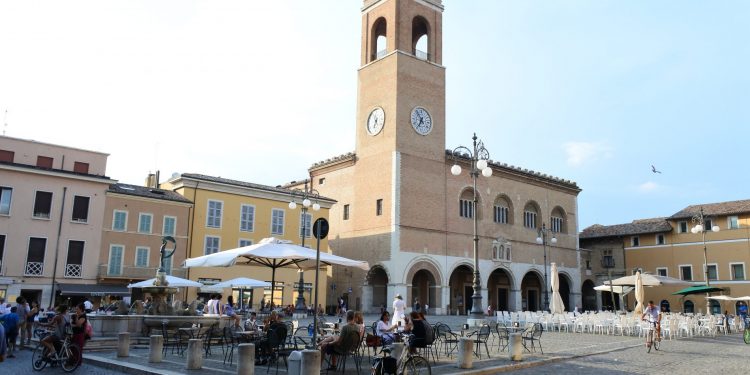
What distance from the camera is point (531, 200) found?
47031 millimetres


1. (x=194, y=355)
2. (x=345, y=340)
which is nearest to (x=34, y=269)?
(x=194, y=355)

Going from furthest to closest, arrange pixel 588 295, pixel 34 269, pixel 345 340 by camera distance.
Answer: pixel 588 295
pixel 34 269
pixel 345 340

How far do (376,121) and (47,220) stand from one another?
Result: 20875mm

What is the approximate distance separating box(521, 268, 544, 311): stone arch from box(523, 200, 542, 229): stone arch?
4098 millimetres

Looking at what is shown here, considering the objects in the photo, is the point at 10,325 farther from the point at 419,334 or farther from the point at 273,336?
the point at 419,334

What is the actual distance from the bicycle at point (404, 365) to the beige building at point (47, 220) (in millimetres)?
23569

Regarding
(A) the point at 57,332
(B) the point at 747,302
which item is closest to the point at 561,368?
(A) the point at 57,332

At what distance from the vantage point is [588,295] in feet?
176

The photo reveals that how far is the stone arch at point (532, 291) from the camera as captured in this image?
48125 mm

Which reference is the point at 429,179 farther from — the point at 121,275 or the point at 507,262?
the point at 121,275

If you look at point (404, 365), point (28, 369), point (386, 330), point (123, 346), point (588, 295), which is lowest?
point (28, 369)

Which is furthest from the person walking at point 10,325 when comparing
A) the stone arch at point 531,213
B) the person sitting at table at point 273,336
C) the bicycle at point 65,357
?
the stone arch at point 531,213

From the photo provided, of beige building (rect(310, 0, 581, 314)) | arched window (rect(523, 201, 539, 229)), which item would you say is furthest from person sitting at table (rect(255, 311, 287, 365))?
arched window (rect(523, 201, 539, 229))

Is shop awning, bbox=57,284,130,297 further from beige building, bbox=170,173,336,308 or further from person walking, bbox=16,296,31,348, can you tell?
person walking, bbox=16,296,31,348
